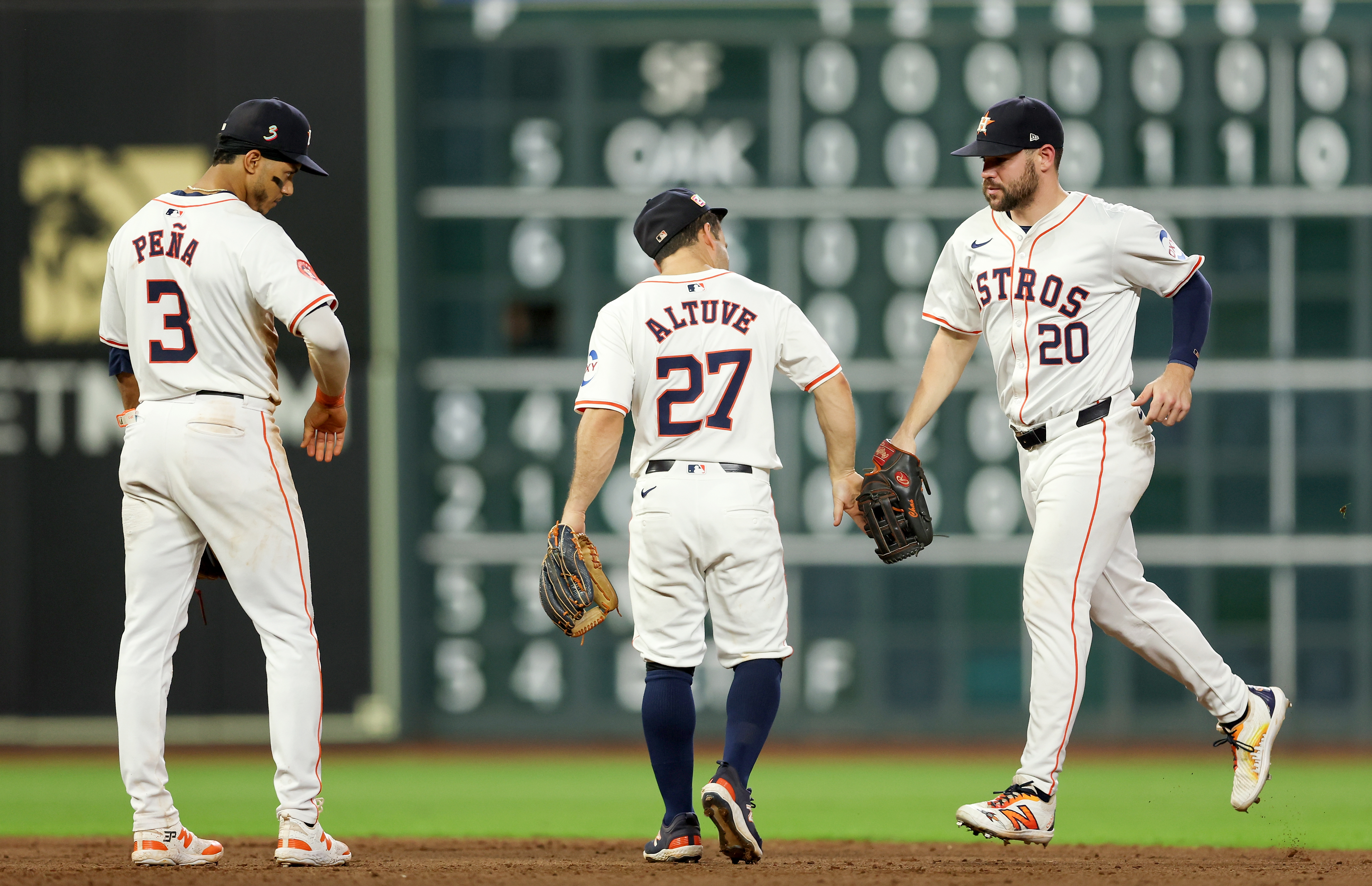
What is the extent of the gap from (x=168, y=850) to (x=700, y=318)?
1926mm

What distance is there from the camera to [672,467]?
4148mm

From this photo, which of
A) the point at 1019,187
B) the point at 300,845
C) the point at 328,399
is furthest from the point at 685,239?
the point at 300,845

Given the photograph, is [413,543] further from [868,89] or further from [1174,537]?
[1174,537]

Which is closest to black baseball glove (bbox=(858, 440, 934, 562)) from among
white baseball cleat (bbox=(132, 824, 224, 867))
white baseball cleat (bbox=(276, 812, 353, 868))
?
white baseball cleat (bbox=(276, 812, 353, 868))

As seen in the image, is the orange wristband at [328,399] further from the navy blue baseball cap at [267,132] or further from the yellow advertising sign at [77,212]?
the yellow advertising sign at [77,212]

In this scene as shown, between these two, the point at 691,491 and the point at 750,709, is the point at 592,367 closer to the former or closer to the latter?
the point at 691,491

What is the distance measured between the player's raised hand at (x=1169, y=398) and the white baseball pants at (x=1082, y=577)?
0.21 ft

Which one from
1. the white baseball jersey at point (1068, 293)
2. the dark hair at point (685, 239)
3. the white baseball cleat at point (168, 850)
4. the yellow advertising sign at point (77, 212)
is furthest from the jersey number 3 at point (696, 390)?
the yellow advertising sign at point (77, 212)

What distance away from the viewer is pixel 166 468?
3.92m

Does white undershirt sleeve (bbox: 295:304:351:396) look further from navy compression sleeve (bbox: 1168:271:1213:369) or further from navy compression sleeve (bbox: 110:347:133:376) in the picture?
navy compression sleeve (bbox: 1168:271:1213:369)

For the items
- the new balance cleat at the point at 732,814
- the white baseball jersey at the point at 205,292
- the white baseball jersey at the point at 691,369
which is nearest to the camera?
the new balance cleat at the point at 732,814

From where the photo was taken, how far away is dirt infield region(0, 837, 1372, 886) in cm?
365

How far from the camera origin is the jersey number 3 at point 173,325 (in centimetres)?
395

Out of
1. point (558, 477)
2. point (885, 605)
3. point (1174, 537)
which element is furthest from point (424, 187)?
point (1174, 537)
